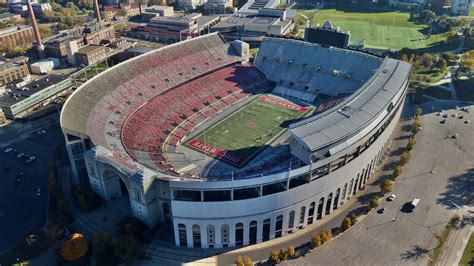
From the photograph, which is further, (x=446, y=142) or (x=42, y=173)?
(x=446, y=142)

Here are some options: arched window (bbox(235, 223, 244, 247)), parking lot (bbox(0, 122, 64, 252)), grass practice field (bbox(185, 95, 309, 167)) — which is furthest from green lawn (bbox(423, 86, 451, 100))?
parking lot (bbox(0, 122, 64, 252))

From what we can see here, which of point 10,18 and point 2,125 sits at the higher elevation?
point 10,18

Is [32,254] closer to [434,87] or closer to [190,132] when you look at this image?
[190,132]

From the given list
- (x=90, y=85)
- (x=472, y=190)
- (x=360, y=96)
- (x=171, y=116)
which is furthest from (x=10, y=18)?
(x=472, y=190)

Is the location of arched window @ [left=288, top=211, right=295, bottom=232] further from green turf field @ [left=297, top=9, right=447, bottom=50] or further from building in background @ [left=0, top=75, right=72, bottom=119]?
green turf field @ [left=297, top=9, right=447, bottom=50]

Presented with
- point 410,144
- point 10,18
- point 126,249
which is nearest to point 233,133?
point 410,144

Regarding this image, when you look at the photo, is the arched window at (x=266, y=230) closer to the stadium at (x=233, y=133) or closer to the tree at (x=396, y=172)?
the stadium at (x=233, y=133)

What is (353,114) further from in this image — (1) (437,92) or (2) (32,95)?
(2) (32,95)

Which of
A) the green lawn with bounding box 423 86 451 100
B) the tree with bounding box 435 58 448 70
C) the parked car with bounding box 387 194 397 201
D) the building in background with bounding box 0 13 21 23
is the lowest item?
the parked car with bounding box 387 194 397 201
